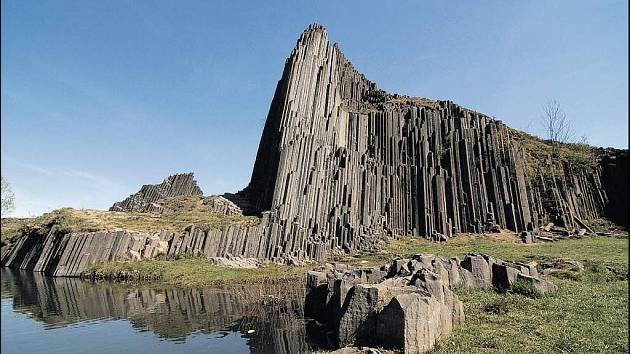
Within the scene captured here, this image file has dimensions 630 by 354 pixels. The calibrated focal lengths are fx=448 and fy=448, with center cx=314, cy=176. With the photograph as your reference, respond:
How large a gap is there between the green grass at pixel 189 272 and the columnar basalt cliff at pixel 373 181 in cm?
402

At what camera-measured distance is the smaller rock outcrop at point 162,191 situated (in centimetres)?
5400

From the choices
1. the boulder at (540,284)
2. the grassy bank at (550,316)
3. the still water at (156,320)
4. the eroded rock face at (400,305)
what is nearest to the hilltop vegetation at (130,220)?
the still water at (156,320)

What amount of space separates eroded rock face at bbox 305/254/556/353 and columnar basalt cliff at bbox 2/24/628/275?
17.2 m

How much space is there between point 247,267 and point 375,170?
69.9 ft

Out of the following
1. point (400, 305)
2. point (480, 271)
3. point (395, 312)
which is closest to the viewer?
point (400, 305)

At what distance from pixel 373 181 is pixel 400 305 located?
115 feet

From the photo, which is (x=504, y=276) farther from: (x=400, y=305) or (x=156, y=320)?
(x=156, y=320)

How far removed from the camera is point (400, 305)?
10.4 meters

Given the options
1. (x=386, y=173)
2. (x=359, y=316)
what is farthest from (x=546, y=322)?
(x=386, y=173)

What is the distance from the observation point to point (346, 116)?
167ft

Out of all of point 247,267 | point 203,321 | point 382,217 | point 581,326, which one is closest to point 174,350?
point 203,321

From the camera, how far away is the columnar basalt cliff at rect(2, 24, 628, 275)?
3719 cm

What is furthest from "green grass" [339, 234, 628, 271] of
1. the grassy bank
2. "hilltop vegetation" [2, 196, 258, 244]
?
"hilltop vegetation" [2, 196, 258, 244]

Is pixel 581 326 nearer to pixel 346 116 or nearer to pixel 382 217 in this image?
pixel 382 217
